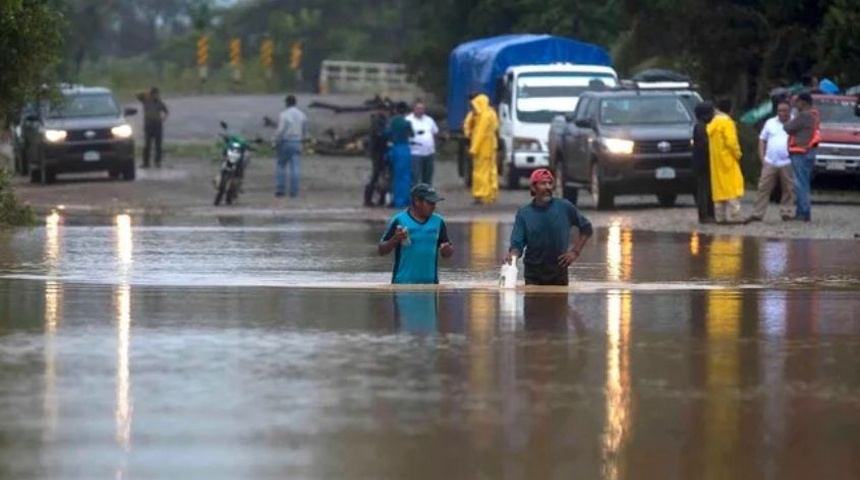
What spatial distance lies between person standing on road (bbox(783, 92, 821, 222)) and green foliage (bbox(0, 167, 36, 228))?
951 cm

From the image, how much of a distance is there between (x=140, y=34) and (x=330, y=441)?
107018 millimetres

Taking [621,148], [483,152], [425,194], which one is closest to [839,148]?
[621,148]

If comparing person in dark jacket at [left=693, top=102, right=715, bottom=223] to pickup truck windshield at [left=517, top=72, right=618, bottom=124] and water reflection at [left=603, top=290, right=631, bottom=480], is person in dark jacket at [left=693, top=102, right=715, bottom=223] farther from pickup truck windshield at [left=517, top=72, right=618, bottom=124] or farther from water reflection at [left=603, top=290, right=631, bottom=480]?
pickup truck windshield at [left=517, top=72, right=618, bottom=124]

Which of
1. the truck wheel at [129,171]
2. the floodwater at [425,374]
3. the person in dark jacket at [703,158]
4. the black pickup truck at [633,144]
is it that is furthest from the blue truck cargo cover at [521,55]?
the floodwater at [425,374]

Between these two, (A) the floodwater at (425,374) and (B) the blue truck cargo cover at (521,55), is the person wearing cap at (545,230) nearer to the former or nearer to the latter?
(A) the floodwater at (425,374)

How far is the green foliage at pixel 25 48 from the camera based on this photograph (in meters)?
24.8

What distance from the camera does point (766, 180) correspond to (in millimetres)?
25781

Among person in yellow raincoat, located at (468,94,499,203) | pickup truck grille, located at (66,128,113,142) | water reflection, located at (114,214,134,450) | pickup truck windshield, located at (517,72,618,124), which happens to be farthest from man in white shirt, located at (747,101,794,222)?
pickup truck grille, located at (66,128,113,142)

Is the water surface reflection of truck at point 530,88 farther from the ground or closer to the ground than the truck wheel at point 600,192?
farther from the ground

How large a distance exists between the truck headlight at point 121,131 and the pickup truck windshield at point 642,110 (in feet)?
36.0

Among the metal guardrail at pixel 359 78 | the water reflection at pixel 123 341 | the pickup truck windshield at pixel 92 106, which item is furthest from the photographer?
the metal guardrail at pixel 359 78

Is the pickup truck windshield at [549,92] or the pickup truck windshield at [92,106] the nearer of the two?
the pickup truck windshield at [549,92]

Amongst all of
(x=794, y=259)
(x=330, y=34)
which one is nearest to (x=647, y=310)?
(x=794, y=259)

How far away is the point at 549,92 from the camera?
35906 millimetres
